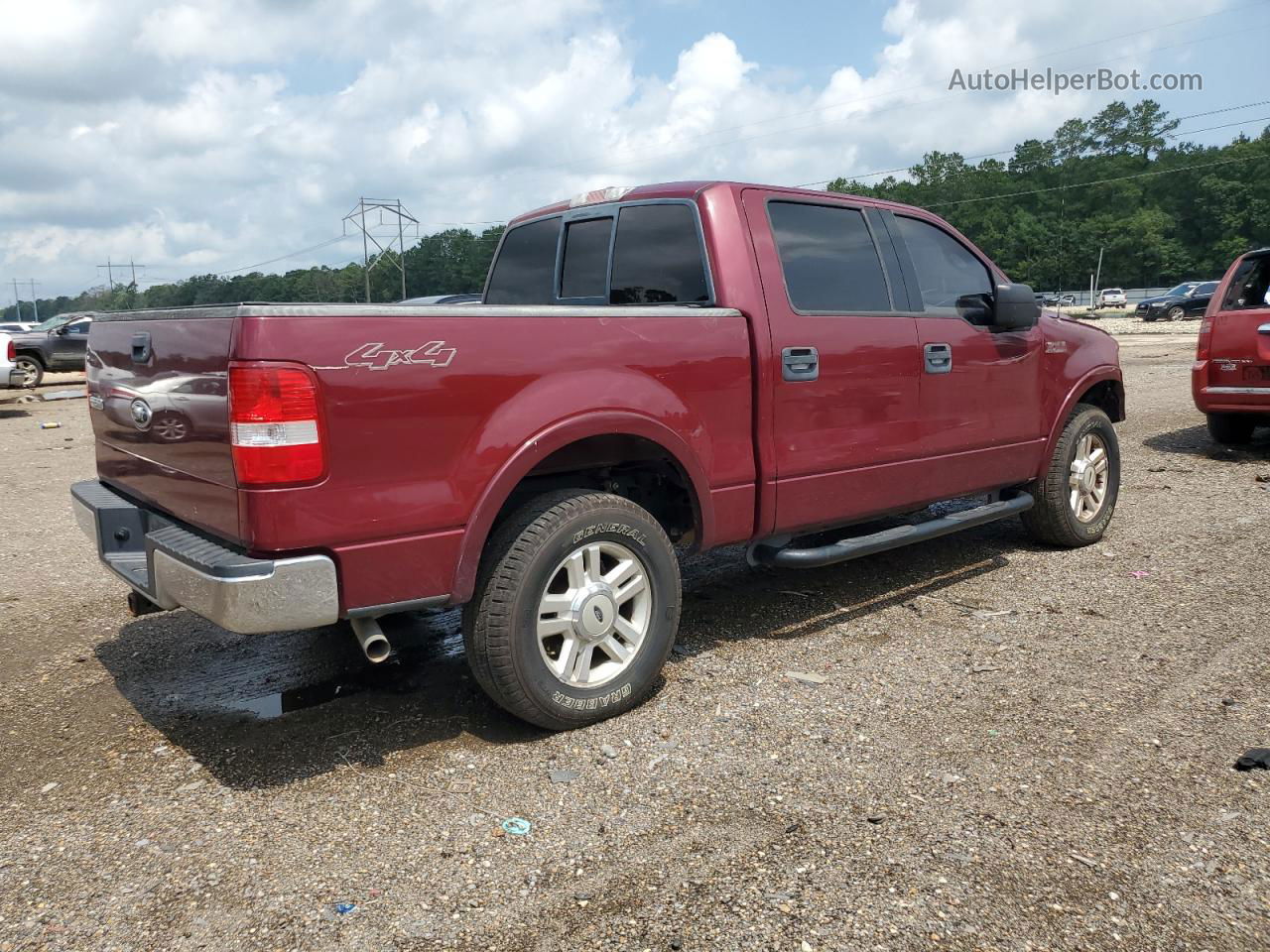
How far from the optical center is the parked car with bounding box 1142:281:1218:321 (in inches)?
1545

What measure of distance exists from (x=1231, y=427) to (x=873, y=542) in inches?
270

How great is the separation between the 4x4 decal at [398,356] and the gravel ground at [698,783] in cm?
138

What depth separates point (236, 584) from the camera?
294cm

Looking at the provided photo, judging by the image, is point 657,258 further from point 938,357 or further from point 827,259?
point 938,357

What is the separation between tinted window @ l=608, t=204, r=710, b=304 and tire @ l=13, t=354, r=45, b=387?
62.2 feet

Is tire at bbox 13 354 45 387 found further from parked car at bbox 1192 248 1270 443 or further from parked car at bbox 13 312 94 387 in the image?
parked car at bbox 1192 248 1270 443

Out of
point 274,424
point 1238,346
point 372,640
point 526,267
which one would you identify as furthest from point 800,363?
point 1238,346

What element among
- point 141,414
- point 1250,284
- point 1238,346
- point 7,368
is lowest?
point 7,368

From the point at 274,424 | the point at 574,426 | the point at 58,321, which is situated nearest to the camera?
the point at 274,424

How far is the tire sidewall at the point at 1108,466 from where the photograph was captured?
584 cm

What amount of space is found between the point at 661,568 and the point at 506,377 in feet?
3.20

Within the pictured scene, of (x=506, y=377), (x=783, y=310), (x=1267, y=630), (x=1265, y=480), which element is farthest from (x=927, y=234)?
(x=1265, y=480)

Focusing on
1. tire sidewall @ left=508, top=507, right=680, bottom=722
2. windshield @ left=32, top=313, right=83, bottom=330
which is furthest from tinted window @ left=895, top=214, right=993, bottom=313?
windshield @ left=32, top=313, right=83, bottom=330

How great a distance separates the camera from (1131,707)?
147 inches
